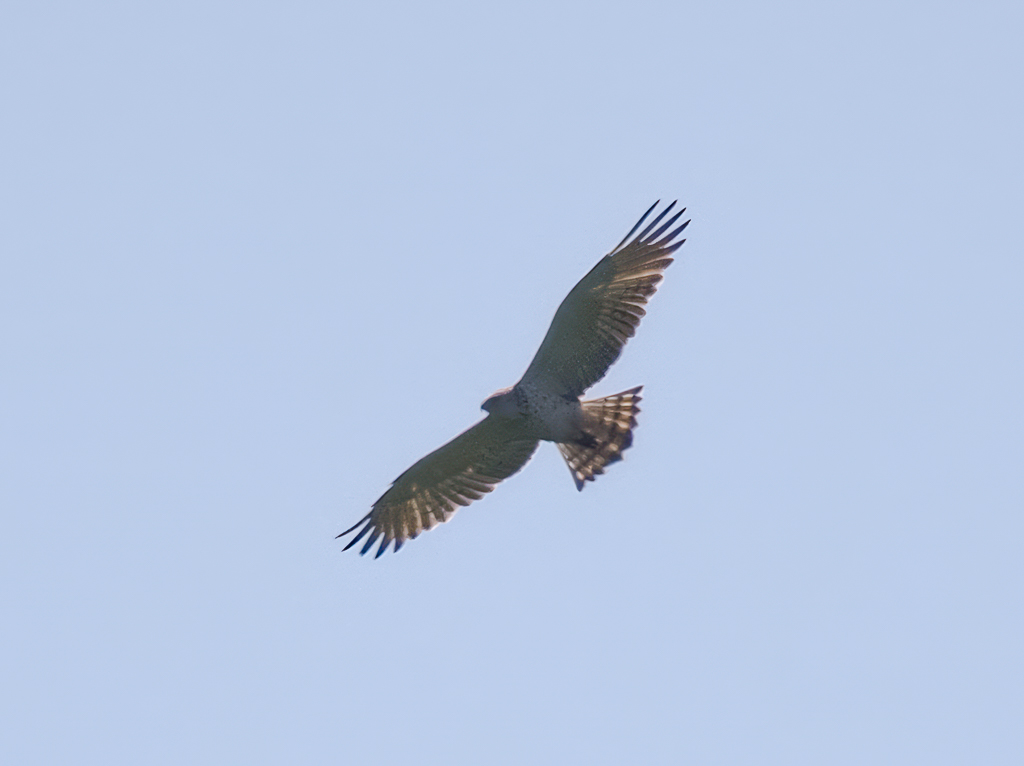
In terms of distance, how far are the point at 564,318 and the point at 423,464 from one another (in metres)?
2.15

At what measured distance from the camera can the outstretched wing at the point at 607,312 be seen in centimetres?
1305

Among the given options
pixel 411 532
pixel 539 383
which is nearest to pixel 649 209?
pixel 539 383

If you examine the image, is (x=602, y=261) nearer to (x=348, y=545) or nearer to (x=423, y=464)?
(x=423, y=464)

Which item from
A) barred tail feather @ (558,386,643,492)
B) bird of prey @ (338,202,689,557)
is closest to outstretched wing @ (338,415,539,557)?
bird of prey @ (338,202,689,557)

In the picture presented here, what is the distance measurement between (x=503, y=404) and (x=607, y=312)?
1.22m

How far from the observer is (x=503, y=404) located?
13.4 meters

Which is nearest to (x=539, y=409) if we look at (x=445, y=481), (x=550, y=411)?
(x=550, y=411)

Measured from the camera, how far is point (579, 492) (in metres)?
13.5

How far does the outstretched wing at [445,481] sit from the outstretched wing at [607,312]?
0.82 meters

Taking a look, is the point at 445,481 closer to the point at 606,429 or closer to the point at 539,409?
the point at 539,409

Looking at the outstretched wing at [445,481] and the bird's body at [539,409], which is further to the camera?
the outstretched wing at [445,481]

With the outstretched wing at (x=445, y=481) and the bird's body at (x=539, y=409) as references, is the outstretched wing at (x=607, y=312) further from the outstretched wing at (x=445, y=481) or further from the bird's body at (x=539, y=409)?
the outstretched wing at (x=445, y=481)

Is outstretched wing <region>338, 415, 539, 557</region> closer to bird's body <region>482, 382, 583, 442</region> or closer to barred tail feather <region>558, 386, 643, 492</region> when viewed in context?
bird's body <region>482, 382, 583, 442</region>

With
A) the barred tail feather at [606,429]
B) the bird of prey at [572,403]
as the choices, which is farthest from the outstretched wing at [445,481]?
the barred tail feather at [606,429]
